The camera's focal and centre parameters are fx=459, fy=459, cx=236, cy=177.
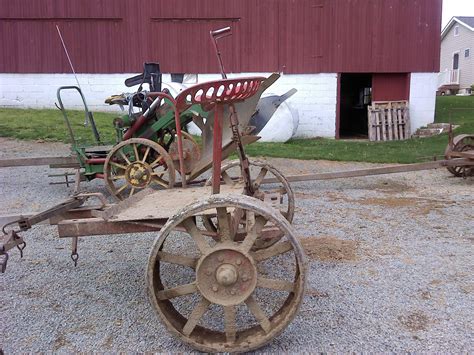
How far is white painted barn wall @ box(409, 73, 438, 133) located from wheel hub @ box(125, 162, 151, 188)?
36.9 feet

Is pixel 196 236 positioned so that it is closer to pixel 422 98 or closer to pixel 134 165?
pixel 134 165

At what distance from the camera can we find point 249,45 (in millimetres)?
15289

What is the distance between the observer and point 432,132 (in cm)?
1455

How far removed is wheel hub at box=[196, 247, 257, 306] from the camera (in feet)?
9.35

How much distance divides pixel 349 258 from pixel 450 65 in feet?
128

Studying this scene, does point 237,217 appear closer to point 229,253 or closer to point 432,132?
point 229,253

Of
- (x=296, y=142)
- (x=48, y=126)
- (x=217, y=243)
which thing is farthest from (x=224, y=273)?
(x=48, y=126)

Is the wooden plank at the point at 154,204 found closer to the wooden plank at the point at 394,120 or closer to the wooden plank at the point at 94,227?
the wooden plank at the point at 94,227

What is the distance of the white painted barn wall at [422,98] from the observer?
15.1 meters

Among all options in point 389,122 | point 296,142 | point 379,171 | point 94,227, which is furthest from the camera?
point 389,122

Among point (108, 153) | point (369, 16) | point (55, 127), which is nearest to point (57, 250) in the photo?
point (108, 153)

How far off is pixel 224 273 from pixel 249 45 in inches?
529

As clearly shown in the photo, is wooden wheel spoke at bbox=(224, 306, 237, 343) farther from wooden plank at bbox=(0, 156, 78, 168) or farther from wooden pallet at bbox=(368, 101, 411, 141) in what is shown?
wooden pallet at bbox=(368, 101, 411, 141)

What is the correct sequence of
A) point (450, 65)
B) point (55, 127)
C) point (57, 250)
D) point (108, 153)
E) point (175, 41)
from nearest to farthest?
point (57, 250)
point (108, 153)
point (55, 127)
point (175, 41)
point (450, 65)
